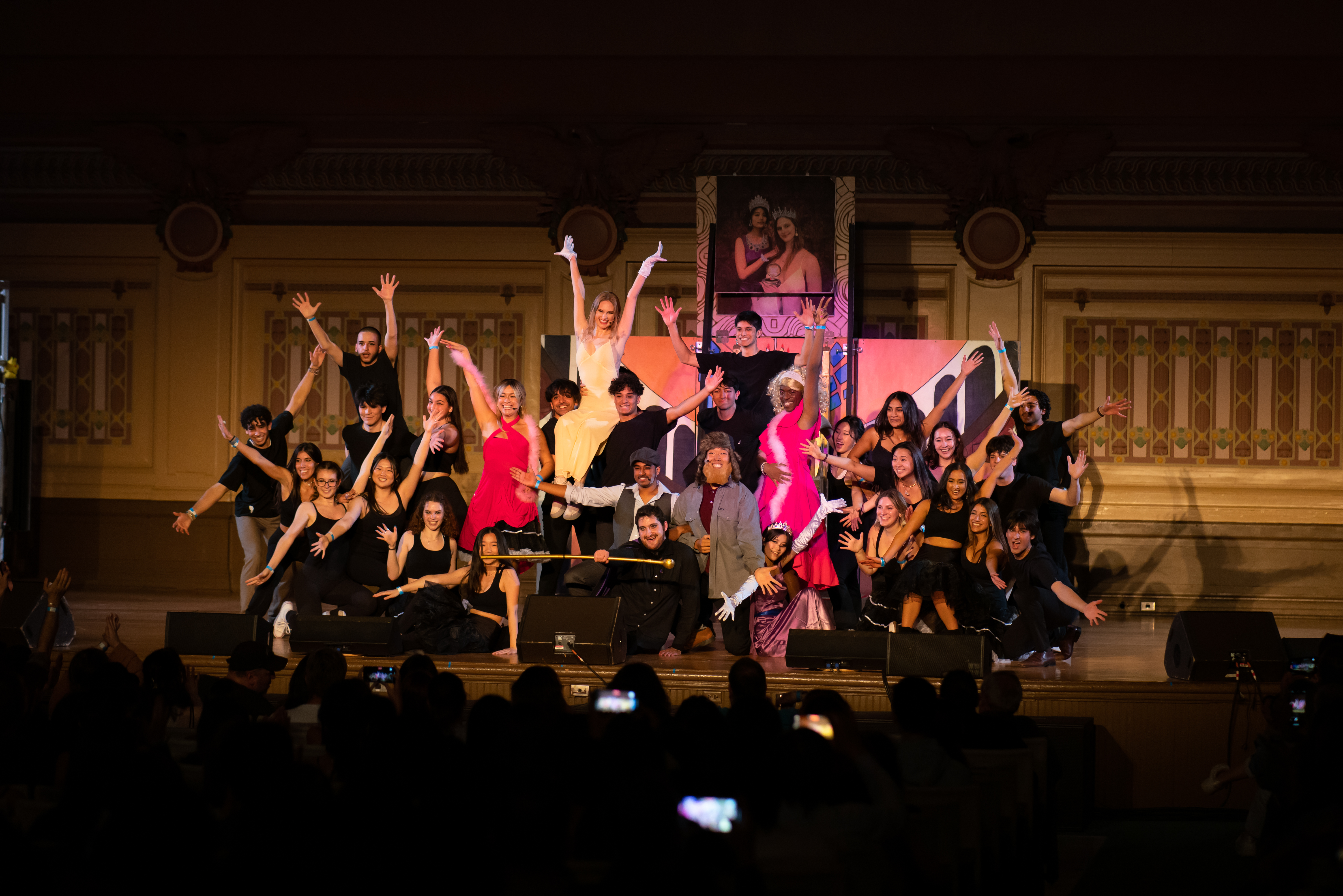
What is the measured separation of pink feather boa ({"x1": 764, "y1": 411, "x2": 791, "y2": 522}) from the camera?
683 centimetres

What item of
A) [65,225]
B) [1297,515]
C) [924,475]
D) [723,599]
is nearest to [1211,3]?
[1297,515]

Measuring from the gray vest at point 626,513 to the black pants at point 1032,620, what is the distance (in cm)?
172

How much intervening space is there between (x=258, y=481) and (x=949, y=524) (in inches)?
149

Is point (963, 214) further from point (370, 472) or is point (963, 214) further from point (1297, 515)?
point (370, 472)

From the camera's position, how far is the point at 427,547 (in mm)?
6355

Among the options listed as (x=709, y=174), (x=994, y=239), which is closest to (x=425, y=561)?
(x=709, y=174)

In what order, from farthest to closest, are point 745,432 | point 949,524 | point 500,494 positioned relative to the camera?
point 745,432
point 500,494
point 949,524

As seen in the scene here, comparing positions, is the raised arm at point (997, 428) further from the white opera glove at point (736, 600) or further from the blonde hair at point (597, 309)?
the blonde hair at point (597, 309)

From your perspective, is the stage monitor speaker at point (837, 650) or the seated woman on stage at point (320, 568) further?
the seated woman on stage at point (320, 568)

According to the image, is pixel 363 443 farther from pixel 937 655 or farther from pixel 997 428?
pixel 997 428

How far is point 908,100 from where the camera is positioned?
857 centimetres

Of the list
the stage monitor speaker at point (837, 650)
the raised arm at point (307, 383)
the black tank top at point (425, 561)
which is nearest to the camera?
the stage monitor speaker at point (837, 650)

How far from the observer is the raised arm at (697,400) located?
6.88 meters

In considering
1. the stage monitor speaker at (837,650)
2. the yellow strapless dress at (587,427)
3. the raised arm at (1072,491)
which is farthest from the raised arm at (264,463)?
the raised arm at (1072,491)
